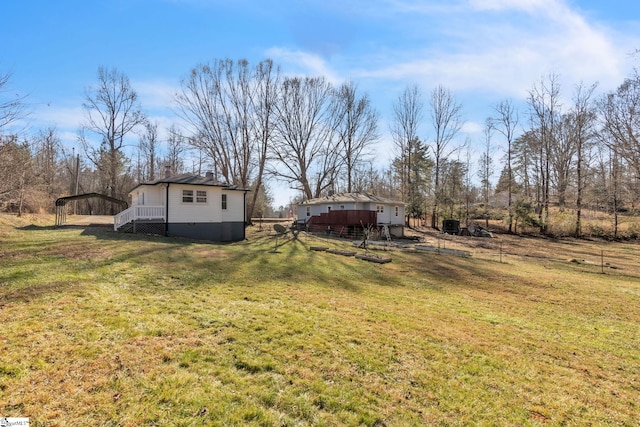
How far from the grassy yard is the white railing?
7905 mm

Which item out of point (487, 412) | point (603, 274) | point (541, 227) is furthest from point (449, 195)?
point (487, 412)

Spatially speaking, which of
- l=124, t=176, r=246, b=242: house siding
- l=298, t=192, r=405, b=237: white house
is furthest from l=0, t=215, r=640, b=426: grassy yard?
l=298, t=192, r=405, b=237: white house

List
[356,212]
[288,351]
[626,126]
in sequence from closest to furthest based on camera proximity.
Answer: [288,351] < [626,126] < [356,212]

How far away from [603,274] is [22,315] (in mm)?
20294

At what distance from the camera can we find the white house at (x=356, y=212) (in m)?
26.7

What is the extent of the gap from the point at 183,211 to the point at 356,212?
48.1ft

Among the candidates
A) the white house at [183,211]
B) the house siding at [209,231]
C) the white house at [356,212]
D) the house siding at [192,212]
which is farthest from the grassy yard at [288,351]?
the white house at [356,212]

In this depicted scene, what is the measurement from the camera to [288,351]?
13.7 feet

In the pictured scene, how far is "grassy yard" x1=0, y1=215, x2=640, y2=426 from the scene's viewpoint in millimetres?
→ 2961

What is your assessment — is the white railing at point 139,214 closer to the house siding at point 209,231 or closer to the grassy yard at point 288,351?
the house siding at point 209,231

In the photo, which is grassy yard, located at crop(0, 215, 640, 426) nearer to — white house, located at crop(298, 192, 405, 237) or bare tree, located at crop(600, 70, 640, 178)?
bare tree, located at crop(600, 70, 640, 178)

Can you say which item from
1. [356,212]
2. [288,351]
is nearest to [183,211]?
[356,212]

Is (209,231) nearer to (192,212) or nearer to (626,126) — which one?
(192,212)

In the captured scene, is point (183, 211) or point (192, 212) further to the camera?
point (192, 212)
